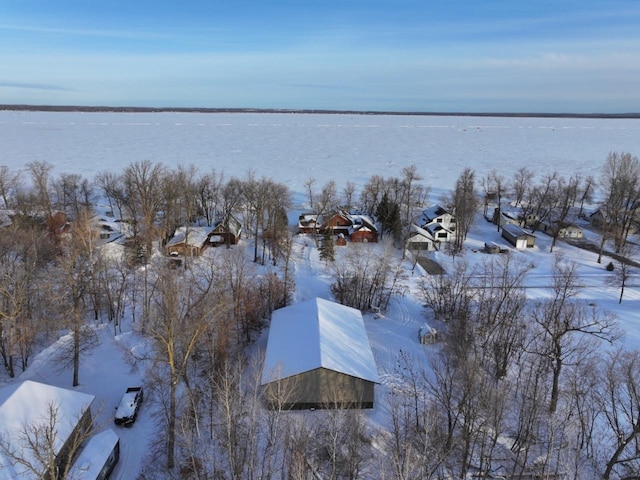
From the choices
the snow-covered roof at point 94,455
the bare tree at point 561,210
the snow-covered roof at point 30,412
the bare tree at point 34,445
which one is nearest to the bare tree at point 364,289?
the snow-covered roof at point 94,455

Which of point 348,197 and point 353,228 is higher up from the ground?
point 348,197

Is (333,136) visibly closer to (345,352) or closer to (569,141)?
(569,141)

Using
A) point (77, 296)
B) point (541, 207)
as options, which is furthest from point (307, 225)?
point (77, 296)

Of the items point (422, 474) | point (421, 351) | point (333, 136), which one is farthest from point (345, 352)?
point (333, 136)

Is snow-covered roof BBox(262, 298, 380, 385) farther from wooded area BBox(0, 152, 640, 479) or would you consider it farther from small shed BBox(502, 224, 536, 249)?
small shed BBox(502, 224, 536, 249)

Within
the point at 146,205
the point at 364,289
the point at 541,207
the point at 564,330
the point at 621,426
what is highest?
the point at 146,205

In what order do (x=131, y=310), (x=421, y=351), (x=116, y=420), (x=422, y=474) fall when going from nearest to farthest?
1. (x=422, y=474)
2. (x=116, y=420)
3. (x=421, y=351)
4. (x=131, y=310)

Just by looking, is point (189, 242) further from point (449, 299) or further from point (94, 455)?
point (94, 455)
